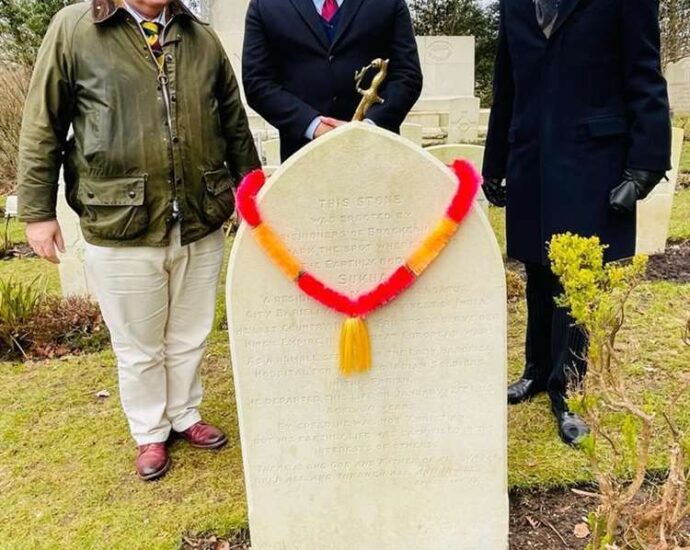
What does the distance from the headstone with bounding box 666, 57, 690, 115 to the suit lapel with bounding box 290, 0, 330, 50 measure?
2150 cm

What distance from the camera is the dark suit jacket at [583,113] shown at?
9.05 feet

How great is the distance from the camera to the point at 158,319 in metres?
3.00

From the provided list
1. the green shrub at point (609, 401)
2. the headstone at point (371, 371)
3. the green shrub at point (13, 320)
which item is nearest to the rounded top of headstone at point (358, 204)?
the headstone at point (371, 371)

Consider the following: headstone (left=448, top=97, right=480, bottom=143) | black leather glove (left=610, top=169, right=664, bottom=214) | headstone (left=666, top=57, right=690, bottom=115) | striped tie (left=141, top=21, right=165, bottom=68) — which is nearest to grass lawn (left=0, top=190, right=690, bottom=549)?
black leather glove (left=610, top=169, right=664, bottom=214)

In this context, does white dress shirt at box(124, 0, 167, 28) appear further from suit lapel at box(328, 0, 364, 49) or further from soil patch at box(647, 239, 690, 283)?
soil patch at box(647, 239, 690, 283)

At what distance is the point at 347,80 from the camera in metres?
3.01

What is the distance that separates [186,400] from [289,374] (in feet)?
3.74

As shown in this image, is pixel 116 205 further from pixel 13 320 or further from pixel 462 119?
pixel 462 119

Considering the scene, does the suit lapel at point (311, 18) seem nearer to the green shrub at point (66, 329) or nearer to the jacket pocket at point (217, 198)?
→ the jacket pocket at point (217, 198)

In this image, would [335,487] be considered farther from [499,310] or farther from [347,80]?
[347,80]

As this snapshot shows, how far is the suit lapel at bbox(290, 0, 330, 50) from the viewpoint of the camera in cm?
295

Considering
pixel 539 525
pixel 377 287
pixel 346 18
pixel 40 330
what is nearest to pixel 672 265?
pixel 539 525

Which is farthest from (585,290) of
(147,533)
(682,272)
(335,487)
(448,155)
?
(682,272)

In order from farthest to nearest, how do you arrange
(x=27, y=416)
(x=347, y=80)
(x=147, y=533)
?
(x=27, y=416), (x=347, y=80), (x=147, y=533)
